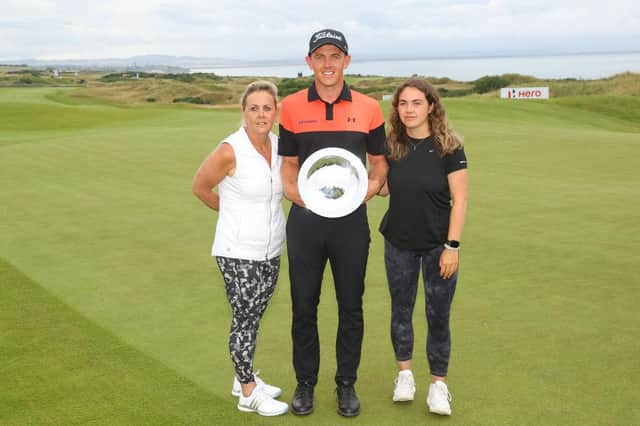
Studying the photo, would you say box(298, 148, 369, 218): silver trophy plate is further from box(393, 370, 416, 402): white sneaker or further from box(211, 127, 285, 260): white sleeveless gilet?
box(393, 370, 416, 402): white sneaker

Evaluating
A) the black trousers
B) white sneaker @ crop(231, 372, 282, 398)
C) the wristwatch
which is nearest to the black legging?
the wristwatch

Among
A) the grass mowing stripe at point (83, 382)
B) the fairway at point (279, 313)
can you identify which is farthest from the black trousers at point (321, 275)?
the grass mowing stripe at point (83, 382)

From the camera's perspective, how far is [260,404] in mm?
4289

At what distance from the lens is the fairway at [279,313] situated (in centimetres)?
439

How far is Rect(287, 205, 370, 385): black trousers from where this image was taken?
4.18 m

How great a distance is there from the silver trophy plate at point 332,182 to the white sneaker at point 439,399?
1.24 meters

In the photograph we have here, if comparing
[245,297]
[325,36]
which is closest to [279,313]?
[245,297]

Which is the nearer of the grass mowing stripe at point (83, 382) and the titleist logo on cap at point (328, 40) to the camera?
the titleist logo on cap at point (328, 40)

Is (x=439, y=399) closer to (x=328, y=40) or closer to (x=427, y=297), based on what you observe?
(x=427, y=297)

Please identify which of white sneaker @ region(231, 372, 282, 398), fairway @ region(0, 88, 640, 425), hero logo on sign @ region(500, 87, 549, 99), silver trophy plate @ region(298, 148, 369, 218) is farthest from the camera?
hero logo on sign @ region(500, 87, 549, 99)

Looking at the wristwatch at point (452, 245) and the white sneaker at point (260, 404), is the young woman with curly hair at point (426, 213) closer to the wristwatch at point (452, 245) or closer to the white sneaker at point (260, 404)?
the wristwatch at point (452, 245)

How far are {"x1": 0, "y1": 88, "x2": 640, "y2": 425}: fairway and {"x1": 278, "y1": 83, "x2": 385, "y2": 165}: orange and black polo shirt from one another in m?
1.65

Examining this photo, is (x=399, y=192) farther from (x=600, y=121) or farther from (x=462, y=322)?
(x=600, y=121)

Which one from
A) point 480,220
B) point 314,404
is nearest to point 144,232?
point 480,220
